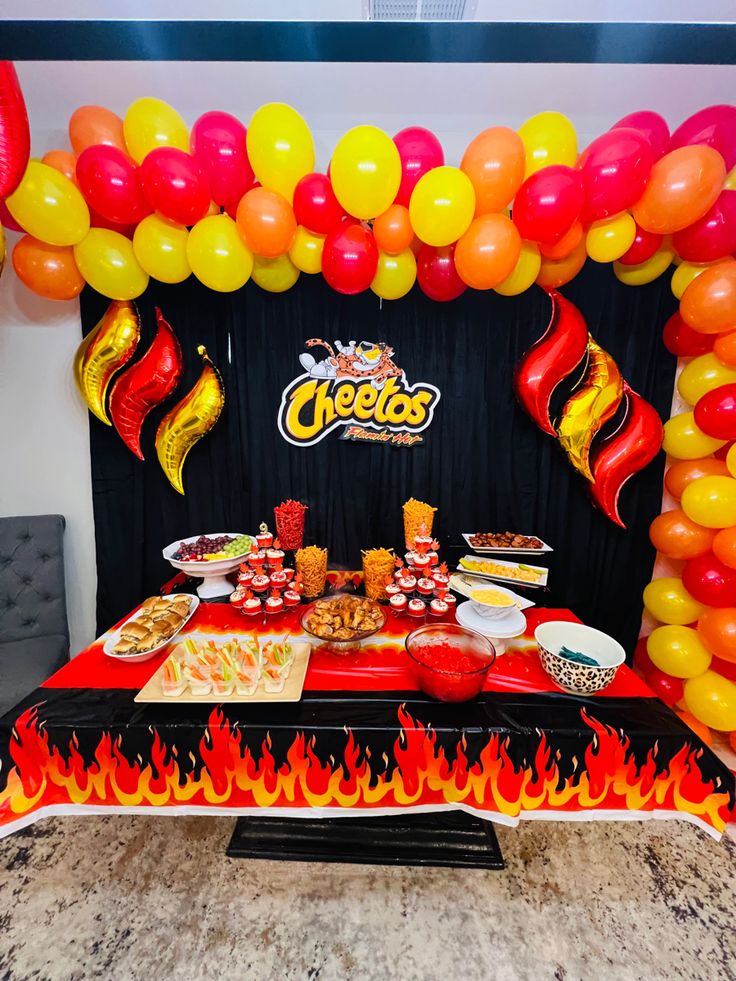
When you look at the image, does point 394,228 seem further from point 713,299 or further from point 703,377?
point 703,377

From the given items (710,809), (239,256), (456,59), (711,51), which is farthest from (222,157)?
(710,809)

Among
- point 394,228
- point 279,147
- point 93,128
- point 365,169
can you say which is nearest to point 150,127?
point 93,128

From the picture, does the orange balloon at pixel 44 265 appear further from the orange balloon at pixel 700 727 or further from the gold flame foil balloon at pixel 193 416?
the orange balloon at pixel 700 727

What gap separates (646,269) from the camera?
1871 millimetres

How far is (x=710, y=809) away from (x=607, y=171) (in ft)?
6.56

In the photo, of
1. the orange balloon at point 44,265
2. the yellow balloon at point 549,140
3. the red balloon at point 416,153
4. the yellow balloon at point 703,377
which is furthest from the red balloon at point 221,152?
the yellow balloon at point 703,377

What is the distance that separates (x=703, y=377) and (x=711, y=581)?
2.98 ft

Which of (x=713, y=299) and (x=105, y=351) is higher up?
(x=713, y=299)

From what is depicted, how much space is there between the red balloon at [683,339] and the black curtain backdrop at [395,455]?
0.23 ft

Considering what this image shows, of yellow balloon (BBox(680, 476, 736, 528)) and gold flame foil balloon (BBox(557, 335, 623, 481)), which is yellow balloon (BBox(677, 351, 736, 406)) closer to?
gold flame foil balloon (BBox(557, 335, 623, 481))

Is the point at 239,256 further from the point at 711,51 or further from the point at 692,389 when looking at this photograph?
the point at 692,389

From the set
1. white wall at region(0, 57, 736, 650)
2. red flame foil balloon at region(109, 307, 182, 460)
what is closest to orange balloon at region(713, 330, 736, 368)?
white wall at region(0, 57, 736, 650)

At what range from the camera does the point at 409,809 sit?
120 cm

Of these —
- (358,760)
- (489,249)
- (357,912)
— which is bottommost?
(357,912)
